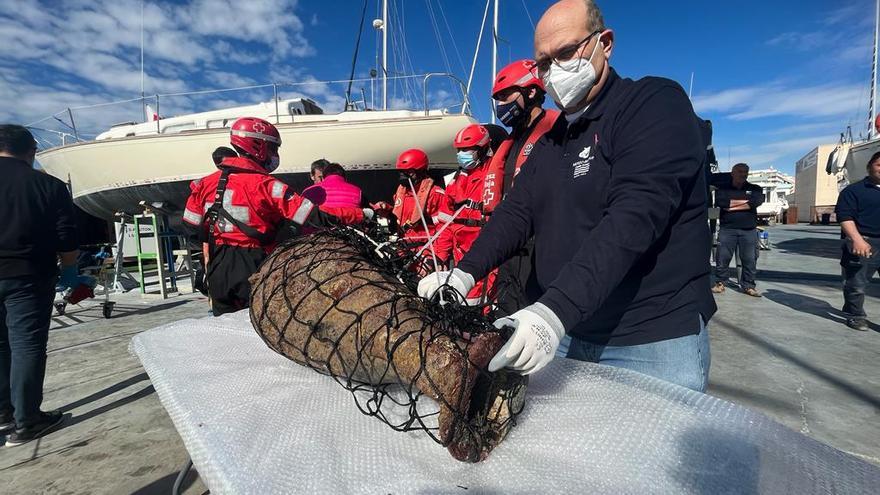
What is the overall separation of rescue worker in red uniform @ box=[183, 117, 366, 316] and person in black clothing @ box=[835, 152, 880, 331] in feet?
16.1

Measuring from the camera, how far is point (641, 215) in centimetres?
91

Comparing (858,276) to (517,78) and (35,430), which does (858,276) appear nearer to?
(517,78)

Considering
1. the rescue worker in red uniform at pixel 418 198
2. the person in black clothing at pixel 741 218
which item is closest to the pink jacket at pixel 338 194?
the rescue worker in red uniform at pixel 418 198

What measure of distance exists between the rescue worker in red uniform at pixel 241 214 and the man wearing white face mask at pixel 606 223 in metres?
1.49

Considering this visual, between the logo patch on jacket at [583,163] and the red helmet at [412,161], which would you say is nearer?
the logo patch on jacket at [583,163]

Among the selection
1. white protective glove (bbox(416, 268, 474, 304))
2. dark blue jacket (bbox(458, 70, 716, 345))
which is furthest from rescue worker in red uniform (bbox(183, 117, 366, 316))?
dark blue jacket (bbox(458, 70, 716, 345))

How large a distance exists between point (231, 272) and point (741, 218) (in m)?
6.14

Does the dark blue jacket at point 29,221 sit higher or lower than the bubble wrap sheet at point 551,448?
higher

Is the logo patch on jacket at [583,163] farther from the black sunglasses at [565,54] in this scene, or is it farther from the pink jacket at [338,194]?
the pink jacket at [338,194]

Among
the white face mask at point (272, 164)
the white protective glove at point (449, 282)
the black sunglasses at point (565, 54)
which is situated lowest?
the white protective glove at point (449, 282)

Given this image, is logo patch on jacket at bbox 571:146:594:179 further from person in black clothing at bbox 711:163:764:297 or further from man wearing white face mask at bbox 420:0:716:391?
person in black clothing at bbox 711:163:764:297

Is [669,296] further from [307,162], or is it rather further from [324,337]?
[307,162]

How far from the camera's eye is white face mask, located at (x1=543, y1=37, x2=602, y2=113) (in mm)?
1232

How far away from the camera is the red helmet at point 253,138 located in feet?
8.63
